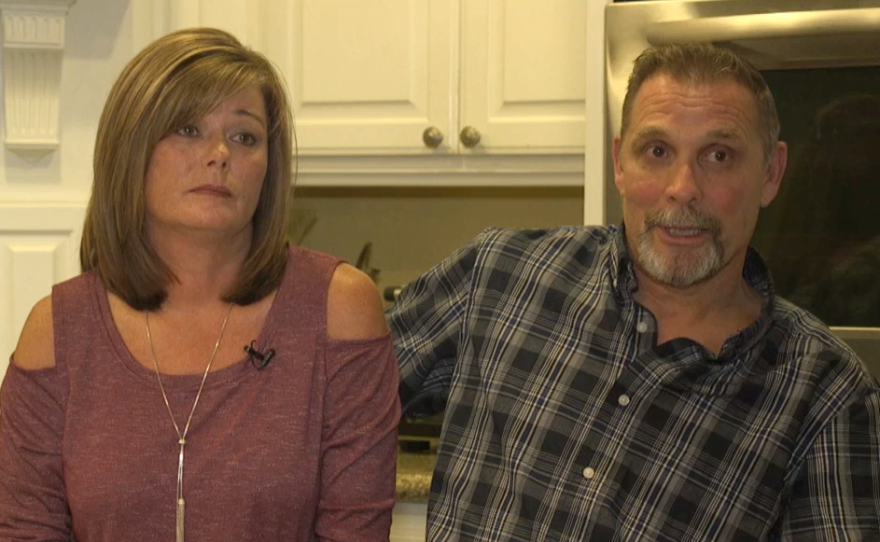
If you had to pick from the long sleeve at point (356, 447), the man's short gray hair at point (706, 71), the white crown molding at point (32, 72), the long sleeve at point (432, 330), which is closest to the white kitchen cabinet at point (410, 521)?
the long sleeve at point (432, 330)

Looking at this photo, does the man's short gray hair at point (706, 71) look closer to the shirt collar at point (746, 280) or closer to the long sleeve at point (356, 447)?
the shirt collar at point (746, 280)

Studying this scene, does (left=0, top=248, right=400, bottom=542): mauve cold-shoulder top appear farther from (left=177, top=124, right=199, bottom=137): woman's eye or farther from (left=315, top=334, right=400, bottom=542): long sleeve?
(left=177, top=124, right=199, bottom=137): woman's eye

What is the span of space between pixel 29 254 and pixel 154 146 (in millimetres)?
851

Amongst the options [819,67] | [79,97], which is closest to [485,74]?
[819,67]

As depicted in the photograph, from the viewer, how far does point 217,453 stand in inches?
50.6

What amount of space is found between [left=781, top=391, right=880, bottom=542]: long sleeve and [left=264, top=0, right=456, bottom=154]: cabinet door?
39.5 inches

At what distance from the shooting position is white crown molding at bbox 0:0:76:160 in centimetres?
199

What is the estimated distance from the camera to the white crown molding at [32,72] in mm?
1991

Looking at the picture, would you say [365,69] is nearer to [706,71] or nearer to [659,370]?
[706,71]

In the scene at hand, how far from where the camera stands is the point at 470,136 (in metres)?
2.08

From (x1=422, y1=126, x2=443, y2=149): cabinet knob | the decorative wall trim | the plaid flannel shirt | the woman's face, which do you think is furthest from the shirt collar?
the decorative wall trim

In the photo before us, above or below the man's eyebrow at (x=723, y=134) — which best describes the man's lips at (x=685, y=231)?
below

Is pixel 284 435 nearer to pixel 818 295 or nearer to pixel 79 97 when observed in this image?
pixel 818 295

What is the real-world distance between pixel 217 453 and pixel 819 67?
1.07 m
